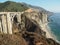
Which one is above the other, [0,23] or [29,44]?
[0,23]

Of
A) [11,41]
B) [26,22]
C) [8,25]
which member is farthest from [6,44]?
[26,22]

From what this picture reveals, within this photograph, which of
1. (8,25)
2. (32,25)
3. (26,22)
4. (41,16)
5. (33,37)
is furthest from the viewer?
(41,16)

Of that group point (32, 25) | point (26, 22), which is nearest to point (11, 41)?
point (32, 25)

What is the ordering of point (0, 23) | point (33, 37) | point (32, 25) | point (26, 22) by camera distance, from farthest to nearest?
1. point (26, 22)
2. point (32, 25)
3. point (0, 23)
4. point (33, 37)

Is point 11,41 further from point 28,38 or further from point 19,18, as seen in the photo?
point 19,18

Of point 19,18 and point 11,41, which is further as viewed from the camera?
point 19,18

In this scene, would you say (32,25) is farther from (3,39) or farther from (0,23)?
(3,39)

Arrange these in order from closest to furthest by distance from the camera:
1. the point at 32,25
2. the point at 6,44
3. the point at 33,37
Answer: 1. the point at 6,44
2. the point at 33,37
3. the point at 32,25

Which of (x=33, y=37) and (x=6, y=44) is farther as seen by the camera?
(x=33, y=37)

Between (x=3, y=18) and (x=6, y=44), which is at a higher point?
(x=3, y=18)
